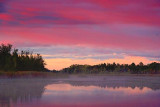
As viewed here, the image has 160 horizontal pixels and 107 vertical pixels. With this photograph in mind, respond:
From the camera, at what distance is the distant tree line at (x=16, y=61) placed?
97375 mm

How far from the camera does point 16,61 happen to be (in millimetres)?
102625

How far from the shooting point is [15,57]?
103 meters

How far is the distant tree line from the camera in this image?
319 ft

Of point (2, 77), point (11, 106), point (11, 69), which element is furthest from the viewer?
point (11, 69)

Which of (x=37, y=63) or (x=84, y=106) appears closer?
(x=84, y=106)

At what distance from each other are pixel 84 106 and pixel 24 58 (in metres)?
103

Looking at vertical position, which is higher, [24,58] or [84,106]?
[24,58]

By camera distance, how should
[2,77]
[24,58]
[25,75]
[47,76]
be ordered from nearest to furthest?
[2,77], [25,75], [47,76], [24,58]

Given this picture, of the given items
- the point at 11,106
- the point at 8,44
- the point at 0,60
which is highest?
the point at 8,44

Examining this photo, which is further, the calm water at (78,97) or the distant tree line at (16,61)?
the distant tree line at (16,61)

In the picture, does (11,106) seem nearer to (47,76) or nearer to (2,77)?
(2,77)

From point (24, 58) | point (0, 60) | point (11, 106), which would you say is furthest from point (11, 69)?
point (11, 106)

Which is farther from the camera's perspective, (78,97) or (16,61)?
(16,61)

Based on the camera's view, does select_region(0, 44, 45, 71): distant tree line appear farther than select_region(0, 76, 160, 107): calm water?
Yes
